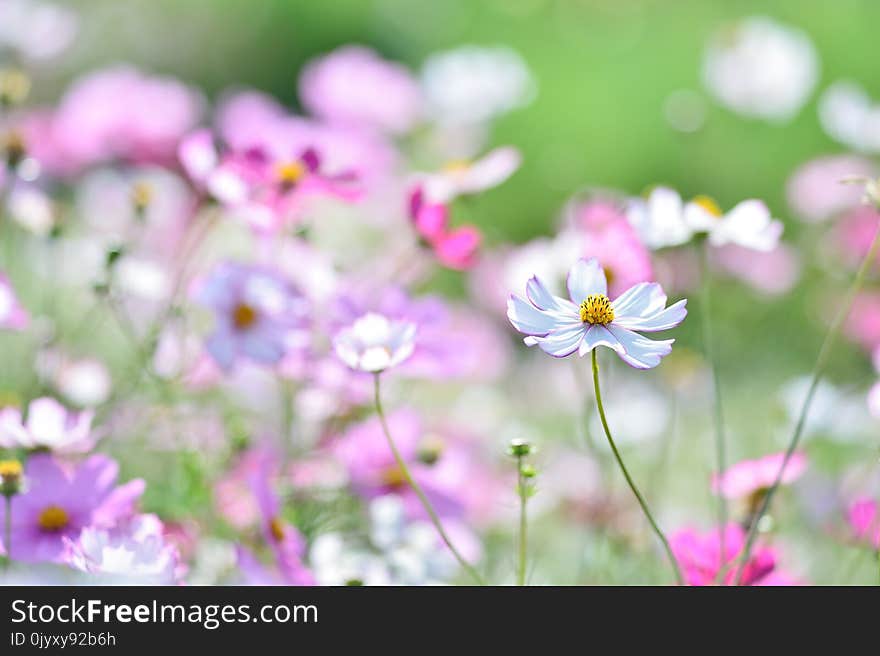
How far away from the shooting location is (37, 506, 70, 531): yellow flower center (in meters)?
0.65

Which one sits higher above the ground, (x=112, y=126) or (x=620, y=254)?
(x=112, y=126)

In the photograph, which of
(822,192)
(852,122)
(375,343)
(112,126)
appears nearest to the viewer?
(375,343)

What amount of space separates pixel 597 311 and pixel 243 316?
331 mm

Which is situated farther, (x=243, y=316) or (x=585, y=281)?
(x=243, y=316)

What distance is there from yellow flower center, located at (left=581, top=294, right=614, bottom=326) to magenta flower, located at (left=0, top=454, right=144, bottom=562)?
0.89 ft

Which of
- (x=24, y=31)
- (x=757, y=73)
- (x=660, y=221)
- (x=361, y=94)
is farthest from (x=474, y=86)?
(x=660, y=221)

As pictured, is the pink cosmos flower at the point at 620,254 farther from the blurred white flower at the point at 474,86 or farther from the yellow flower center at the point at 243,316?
the blurred white flower at the point at 474,86

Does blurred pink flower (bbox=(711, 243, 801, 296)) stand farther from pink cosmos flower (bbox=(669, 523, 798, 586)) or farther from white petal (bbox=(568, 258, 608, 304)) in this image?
white petal (bbox=(568, 258, 608, 304))

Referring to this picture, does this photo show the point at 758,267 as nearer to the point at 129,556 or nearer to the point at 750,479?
the point at 750,479

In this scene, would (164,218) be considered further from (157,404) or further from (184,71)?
(184,71)

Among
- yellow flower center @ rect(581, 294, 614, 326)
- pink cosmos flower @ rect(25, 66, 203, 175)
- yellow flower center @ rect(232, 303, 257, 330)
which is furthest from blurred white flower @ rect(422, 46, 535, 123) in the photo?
yellow flower center @ rect(581, 294, 614, 326)

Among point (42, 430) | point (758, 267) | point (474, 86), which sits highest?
point (474, 86)

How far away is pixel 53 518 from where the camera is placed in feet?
2.15

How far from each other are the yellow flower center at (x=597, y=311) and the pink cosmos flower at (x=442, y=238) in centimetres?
27
